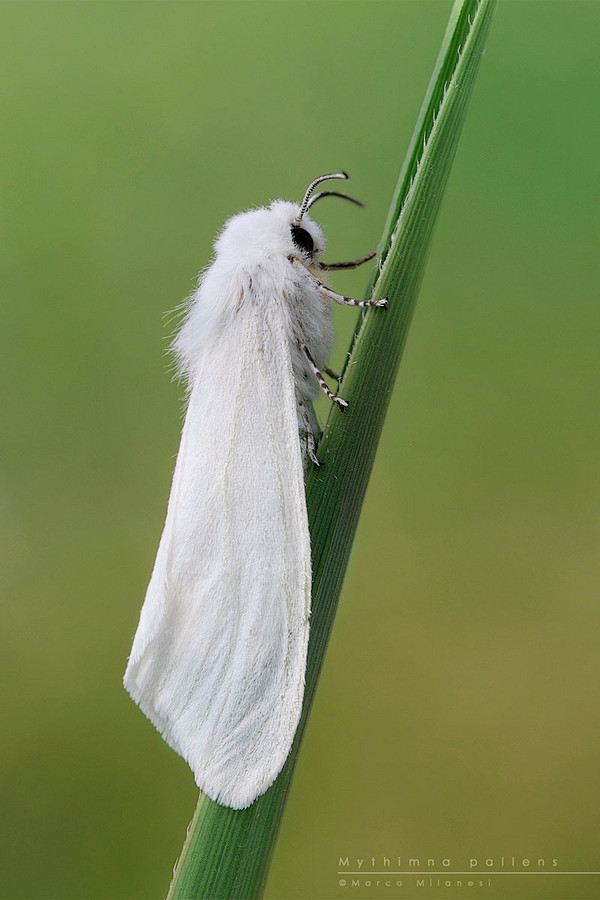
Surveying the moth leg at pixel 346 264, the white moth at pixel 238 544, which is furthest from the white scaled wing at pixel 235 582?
the moth leg at pixel 346 264

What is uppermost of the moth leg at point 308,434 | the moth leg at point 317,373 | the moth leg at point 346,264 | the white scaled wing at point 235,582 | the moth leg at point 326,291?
the moth leg at point 346,264

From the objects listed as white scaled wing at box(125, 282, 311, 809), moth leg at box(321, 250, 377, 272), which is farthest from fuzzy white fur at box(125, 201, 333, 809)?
moth leg at box(321, 250, 377, 272)

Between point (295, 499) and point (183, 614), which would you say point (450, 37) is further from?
point (183, 614)

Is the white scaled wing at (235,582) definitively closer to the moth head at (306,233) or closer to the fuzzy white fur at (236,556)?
the fuzzy white fur at (236,556)

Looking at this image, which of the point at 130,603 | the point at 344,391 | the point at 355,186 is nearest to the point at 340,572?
the point at 344,391

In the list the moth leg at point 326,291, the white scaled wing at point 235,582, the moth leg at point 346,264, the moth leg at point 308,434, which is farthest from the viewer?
the moth leg at point 346,264

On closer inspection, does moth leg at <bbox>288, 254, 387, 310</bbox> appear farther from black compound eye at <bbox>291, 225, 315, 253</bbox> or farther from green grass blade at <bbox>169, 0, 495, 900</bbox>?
green grass blade at <bbox>169, 0, 495, 900</bbox>
